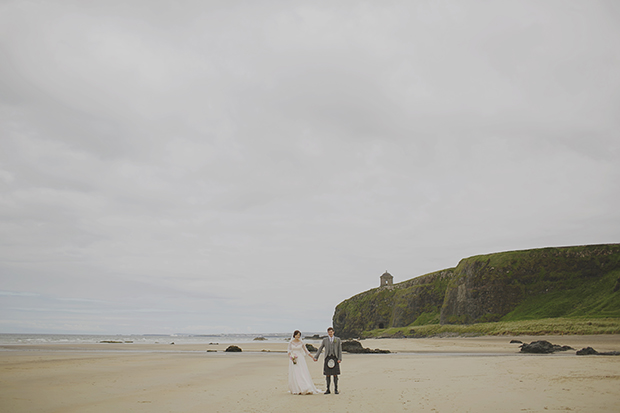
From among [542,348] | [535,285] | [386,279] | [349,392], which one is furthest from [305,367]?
[386,279]

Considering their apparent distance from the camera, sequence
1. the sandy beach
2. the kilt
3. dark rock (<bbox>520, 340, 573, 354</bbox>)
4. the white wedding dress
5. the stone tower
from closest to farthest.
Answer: the sandy beach
the white wedding dress
the kilt
dark rock (<bbox>520, 340, 573, 354</bbox>)
the stone tower

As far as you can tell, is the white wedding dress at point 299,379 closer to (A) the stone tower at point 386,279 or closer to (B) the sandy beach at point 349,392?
(B) the sandy beach at point 349,392

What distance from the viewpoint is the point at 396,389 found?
44.6ft

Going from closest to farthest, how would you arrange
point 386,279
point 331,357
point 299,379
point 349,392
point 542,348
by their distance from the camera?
point 349,392
point 299,379
point 331,357
point 542,348
point 386,279

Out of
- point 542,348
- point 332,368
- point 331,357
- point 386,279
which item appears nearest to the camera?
point 332,368

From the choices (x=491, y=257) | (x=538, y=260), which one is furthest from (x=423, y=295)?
(x=538, y=260)

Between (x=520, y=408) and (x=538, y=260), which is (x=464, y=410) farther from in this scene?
(x=538, y=260)

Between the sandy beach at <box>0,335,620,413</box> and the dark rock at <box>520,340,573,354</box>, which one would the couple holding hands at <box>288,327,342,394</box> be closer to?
the sandy beach at <box>0,335,620,413</box>

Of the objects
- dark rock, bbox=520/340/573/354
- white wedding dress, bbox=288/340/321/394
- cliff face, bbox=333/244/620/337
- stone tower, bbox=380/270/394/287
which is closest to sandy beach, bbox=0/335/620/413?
white wedding dress, bbox=288/340/321/394

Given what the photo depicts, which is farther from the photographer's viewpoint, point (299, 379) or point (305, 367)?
point (305, 367)

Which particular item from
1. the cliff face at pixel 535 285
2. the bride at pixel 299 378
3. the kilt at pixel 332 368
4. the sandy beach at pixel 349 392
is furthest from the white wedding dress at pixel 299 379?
the cliff face at pixel 535 285

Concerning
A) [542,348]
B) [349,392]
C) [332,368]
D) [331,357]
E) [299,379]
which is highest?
[331,357]

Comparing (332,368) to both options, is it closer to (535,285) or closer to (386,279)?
(535,285)

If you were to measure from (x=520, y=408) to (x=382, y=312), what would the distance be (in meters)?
128
